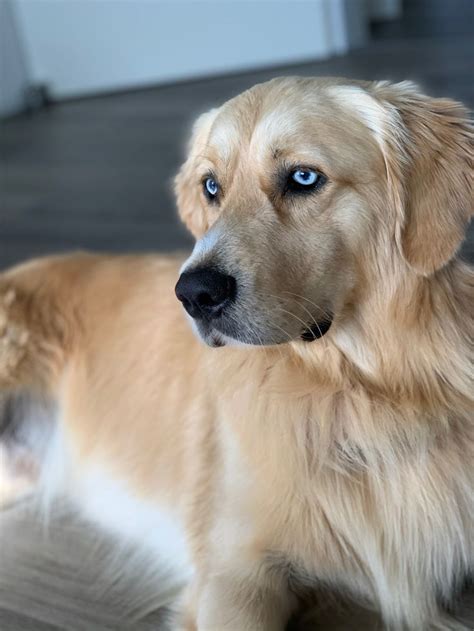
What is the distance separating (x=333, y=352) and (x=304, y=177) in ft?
0.93

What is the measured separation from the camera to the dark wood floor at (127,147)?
3.25 metres

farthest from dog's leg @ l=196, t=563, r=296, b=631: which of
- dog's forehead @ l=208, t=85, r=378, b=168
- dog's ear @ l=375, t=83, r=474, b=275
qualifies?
dog's forehead @ l=208, t=85, r=378, b=168

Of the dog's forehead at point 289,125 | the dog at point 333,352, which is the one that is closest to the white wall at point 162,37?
the dog at point 333,352

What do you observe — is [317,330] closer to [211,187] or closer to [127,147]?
[211,187]

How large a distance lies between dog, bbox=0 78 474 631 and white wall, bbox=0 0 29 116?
15.0 ft

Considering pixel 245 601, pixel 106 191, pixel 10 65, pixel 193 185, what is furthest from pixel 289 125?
pixel 10 65

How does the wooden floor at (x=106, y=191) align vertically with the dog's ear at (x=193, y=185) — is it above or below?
below

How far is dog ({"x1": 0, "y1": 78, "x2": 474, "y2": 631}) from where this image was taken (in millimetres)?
1188

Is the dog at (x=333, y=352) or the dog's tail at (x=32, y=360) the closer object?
the dog at (x=333, y=352)

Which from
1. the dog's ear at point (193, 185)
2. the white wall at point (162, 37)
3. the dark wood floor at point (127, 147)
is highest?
the dog's ear at point (193, 185)

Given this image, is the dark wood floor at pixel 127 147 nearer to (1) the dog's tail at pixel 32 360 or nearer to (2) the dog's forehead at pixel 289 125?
(1) the dog's tail at pixel 32 360

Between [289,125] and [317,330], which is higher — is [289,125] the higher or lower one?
the higher one

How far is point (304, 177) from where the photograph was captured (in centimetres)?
121

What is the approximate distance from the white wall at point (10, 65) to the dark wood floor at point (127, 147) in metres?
0.23
